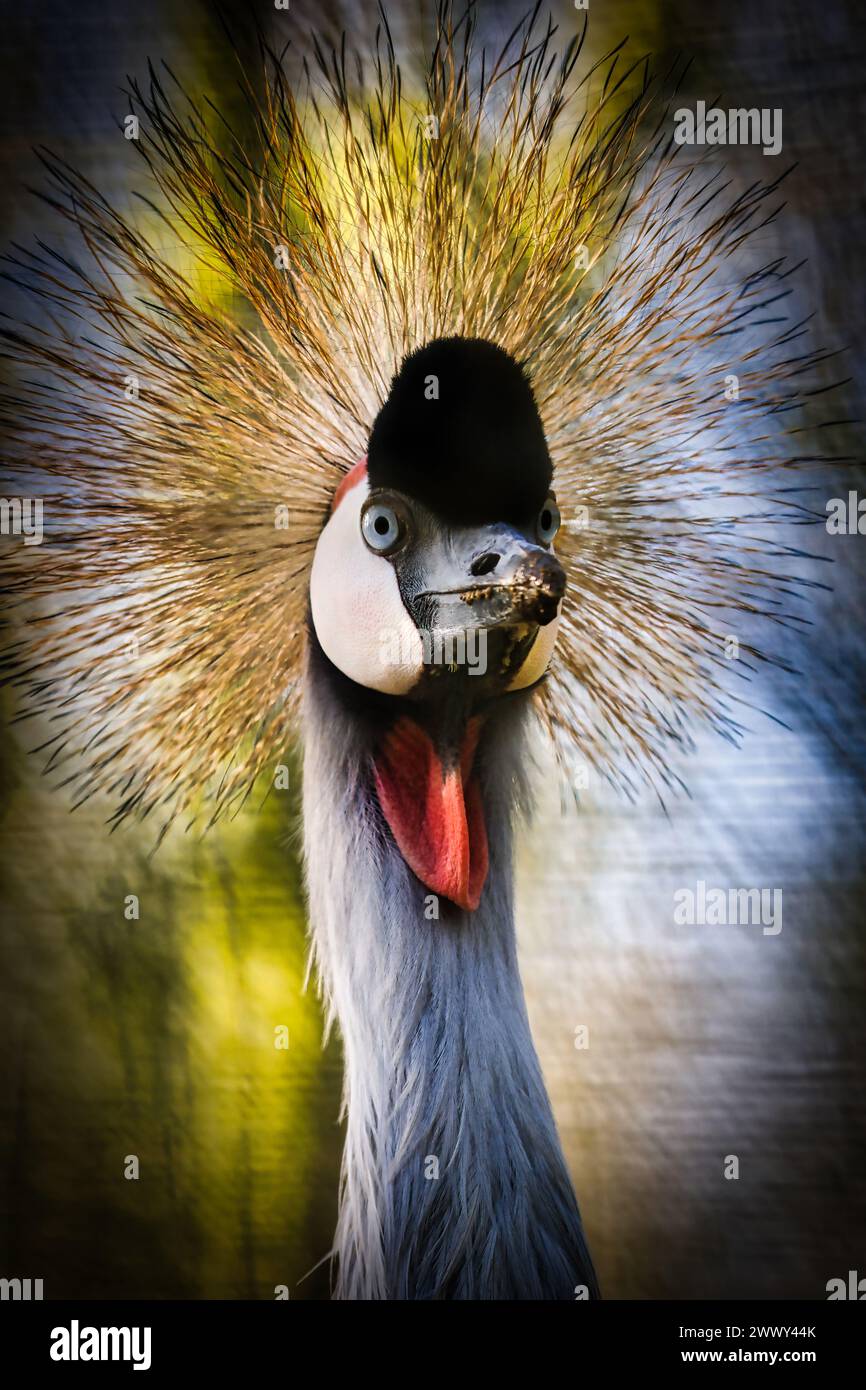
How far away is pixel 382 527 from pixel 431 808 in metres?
0.29

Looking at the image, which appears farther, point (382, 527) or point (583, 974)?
point (583, 974)

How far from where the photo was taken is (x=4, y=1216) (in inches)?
58.2

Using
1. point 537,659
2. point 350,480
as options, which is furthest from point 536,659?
point 350,480

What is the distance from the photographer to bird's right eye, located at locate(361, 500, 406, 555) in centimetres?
120

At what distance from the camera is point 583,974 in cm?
142

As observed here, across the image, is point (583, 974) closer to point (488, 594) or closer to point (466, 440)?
point (488, 594)

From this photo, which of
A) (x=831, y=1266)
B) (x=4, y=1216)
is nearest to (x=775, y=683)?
(x=831, y=1266)

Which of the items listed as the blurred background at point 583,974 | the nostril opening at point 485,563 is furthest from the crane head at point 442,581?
the blurred background at point 583,974

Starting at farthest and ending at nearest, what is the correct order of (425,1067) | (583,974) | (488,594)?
(583,974)
(425,1067)
(488,594)

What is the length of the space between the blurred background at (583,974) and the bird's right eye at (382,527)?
0.34 meters

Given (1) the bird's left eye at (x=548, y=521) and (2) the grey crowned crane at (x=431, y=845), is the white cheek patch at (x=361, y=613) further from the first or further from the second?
(1) the bird's left eye at (x=548, y=521)

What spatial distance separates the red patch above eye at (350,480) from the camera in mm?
1263

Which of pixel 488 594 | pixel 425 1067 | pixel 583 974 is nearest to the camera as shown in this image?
pixel 488 594
